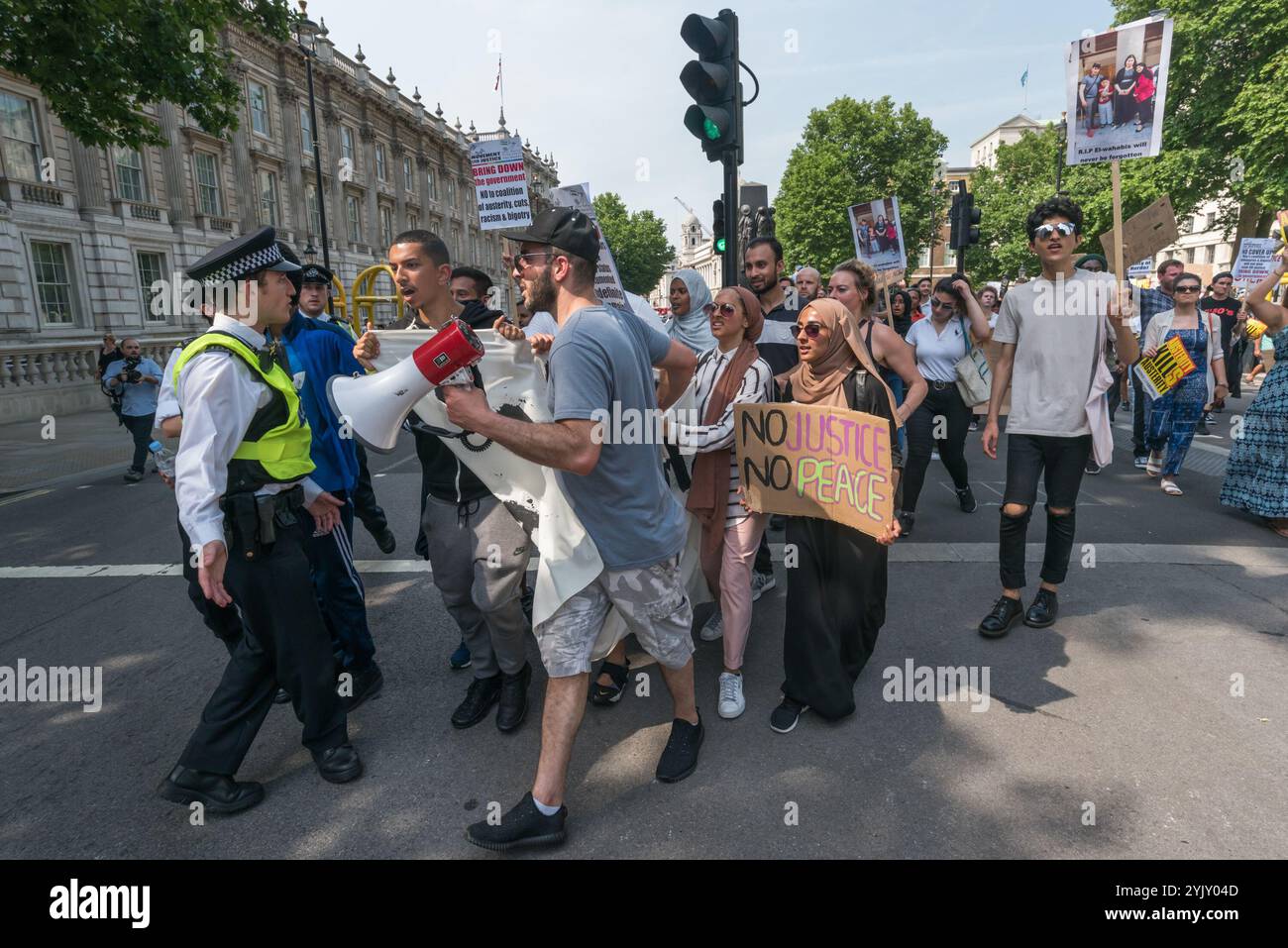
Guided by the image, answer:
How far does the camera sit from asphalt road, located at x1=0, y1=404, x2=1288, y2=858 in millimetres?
2453

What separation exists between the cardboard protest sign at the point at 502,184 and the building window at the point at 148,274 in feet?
65.7

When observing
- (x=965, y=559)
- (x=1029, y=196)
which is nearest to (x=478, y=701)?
(x=965, y=559)

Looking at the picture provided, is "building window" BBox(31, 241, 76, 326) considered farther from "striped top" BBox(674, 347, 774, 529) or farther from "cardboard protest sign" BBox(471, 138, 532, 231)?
"striped top" BBox(674, 347, 774, 529)

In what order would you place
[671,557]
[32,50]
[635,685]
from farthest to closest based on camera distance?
[32,50] < [635,685] < [671,557]

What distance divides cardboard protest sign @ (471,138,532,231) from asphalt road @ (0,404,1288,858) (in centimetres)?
428

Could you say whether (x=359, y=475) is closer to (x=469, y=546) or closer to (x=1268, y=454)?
(x=469, y=546)

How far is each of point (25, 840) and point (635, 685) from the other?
2.36m

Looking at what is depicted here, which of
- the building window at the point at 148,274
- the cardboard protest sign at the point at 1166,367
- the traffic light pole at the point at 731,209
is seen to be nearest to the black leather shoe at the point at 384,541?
the traffic light pole at the point at 731,209

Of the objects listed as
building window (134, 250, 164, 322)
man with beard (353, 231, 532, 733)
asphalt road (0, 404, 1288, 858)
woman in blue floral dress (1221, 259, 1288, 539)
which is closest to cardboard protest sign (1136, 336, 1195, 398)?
woman in blue floral dress (1221, 259, 1288, 539)

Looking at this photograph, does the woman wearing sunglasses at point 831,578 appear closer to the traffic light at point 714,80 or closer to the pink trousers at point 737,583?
the pink trousers at point 737,583
